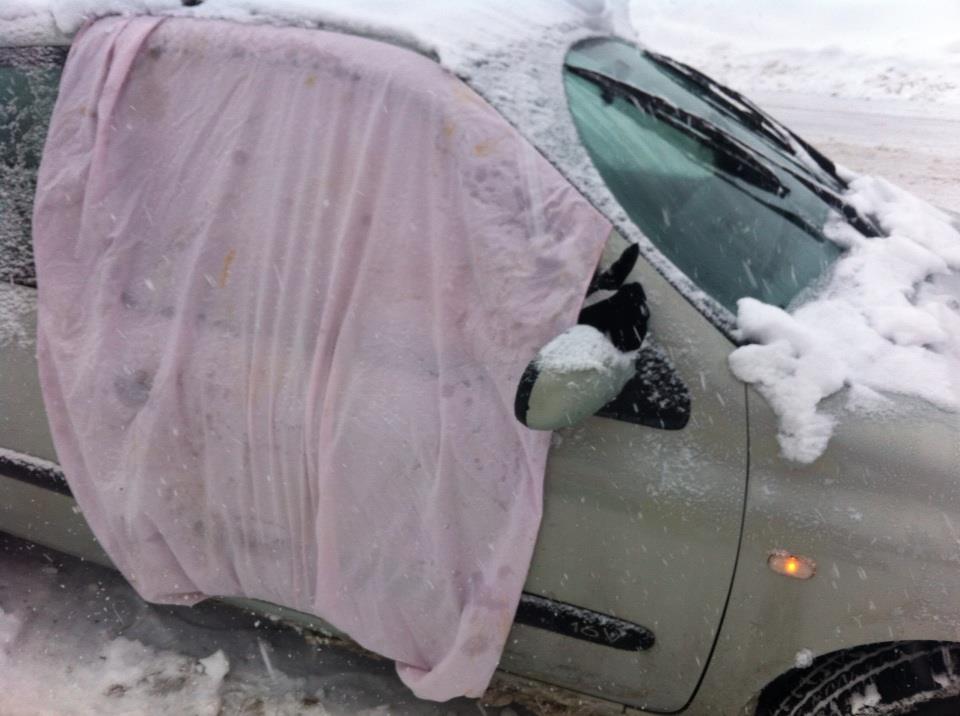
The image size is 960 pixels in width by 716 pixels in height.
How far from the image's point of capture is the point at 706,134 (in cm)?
240

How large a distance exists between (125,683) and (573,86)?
194cm

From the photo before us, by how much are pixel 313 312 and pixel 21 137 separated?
89 centimetres

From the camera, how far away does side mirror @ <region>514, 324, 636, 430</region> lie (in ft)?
5.36

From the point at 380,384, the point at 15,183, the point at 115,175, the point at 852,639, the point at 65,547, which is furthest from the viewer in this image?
the point at 65,547

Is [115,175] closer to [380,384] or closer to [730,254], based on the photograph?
[380,384]

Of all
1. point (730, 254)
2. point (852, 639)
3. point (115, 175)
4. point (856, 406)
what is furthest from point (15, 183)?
point (852, 639)

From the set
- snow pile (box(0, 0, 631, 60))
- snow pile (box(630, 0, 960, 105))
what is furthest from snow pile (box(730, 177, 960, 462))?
snow pile (box(630, 0, 960, 105))

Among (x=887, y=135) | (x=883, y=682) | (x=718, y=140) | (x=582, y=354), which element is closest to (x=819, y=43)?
(x=887, y=135)

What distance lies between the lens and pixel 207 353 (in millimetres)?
2014

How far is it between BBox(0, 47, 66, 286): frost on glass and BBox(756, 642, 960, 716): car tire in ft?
6.55

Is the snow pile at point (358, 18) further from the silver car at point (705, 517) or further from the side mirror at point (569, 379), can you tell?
the side mirror at point (569, 379)

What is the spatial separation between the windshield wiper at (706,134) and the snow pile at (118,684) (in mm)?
1868

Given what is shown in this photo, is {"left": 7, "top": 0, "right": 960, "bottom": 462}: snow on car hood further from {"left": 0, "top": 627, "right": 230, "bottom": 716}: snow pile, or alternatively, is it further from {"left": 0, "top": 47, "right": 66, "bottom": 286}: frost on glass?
{"left": 0, "top": 627, "right": 230, "bottom": 716}: snow pile

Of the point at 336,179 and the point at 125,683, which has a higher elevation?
the point at 336,179
